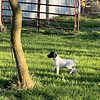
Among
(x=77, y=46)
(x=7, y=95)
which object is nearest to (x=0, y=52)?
(x=77, y=46)

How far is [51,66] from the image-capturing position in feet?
36.4

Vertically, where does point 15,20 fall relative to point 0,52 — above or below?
above

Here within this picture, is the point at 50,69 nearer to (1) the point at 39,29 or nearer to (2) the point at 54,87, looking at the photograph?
(2) the point at 54,87

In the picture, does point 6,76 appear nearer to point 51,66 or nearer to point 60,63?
point 60,63

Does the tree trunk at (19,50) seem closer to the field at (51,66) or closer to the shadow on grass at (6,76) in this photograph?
the field at (51,66)

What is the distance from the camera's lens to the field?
324 inches

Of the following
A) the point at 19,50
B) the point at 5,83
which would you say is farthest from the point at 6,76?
the point at 19,50

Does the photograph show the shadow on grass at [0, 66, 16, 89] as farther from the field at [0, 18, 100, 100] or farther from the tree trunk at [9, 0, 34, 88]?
the tree trunk at [9, 0, 34, 88]

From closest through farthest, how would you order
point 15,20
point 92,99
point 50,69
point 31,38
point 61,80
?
1. point 92,99
2. point 15,20
3. point 61,80
4. point 50,69
5. point 31,38

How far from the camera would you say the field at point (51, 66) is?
8.23m

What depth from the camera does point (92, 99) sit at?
7.91m

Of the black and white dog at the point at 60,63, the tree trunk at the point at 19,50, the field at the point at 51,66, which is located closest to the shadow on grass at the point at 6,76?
the field at the point at 51,66

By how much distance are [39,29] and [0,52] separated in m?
6.94

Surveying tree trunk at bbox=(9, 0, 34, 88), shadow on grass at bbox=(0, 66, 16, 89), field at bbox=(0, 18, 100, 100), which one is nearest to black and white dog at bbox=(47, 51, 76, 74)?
field at bbox=(0, 18, 100, 100)
